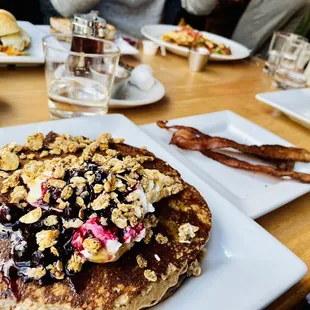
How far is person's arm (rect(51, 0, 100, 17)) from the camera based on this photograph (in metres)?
2.25

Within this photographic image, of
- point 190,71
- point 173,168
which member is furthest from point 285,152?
point 190,71

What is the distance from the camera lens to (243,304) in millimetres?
580

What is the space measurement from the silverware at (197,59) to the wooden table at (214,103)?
39 mm

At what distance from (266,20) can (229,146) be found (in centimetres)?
317

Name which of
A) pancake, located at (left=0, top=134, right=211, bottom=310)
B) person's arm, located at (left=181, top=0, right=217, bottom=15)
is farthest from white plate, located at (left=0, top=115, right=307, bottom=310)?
person's arm, located at (left=181, top=0, right=217, bottom=15)

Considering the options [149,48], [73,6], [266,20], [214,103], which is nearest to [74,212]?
[214,103]

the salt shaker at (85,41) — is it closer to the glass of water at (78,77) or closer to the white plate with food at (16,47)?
the glass of water at (78,77)

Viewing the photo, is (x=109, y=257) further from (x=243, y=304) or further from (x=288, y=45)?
(x=288, y=45)

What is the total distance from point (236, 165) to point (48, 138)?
0.56 metres

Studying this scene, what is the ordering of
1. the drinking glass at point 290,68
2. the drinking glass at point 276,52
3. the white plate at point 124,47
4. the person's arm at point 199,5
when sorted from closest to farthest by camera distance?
the white plate at point 124,47 → the drinking glass at point 290,68 → the drinking glass at point 276,52 → the person's arm at point 199,5

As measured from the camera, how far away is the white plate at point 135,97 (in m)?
1.24

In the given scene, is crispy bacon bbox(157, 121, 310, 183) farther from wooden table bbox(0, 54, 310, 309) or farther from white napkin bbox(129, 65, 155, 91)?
white napkin bbox(129, 65, 155, 91)

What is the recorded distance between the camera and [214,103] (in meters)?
1.58

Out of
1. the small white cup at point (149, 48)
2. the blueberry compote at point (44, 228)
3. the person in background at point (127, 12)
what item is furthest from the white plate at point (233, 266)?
the person in background at point (127, 12)
